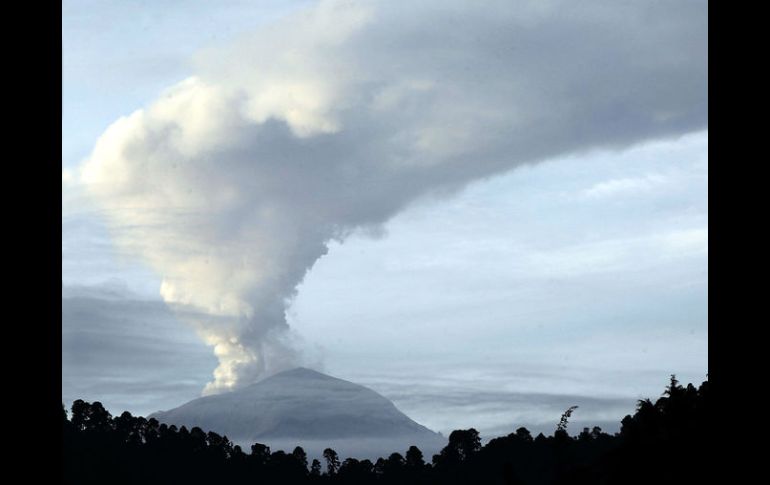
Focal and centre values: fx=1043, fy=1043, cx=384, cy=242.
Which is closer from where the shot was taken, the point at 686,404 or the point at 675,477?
the point at 675,477

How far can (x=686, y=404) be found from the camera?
78750 mm
